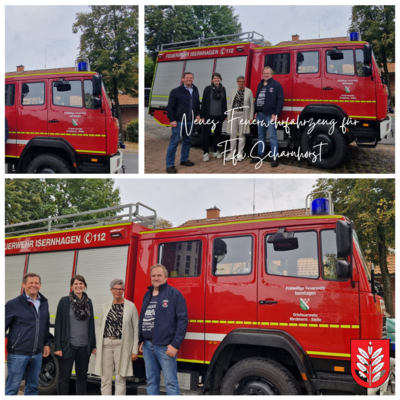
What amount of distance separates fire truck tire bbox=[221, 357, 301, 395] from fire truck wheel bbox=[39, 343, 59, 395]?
122 inches

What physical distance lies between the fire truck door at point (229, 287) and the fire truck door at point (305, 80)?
15.3ft

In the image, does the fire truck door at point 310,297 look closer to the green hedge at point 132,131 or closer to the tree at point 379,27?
the green hedge at point 132,131

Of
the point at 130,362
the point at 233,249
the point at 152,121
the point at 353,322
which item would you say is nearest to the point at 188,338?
the point at 130,362

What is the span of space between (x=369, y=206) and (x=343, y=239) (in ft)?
34.0

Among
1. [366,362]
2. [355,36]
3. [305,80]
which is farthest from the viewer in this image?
[305,80]

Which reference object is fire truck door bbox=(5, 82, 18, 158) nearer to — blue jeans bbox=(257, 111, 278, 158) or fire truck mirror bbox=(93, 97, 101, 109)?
fire truck mirror bbox=(93, 97, 101, 109)

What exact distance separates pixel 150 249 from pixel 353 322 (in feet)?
9.39

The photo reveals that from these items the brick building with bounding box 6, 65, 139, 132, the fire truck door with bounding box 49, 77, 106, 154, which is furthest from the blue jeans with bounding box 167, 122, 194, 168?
the fire truck door with bounding box 49, 77, 106, 154

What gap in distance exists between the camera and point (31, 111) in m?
7.15

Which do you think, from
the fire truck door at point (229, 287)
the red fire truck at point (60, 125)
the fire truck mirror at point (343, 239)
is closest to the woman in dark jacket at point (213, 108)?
the red fire truck at point (60, 125)

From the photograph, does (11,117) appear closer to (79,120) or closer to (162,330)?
(79,120)

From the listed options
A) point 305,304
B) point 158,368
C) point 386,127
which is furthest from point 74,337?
point 386,127

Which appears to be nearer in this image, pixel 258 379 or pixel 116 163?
pixel 258 379

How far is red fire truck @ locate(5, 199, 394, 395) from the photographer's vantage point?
13.8 feet
